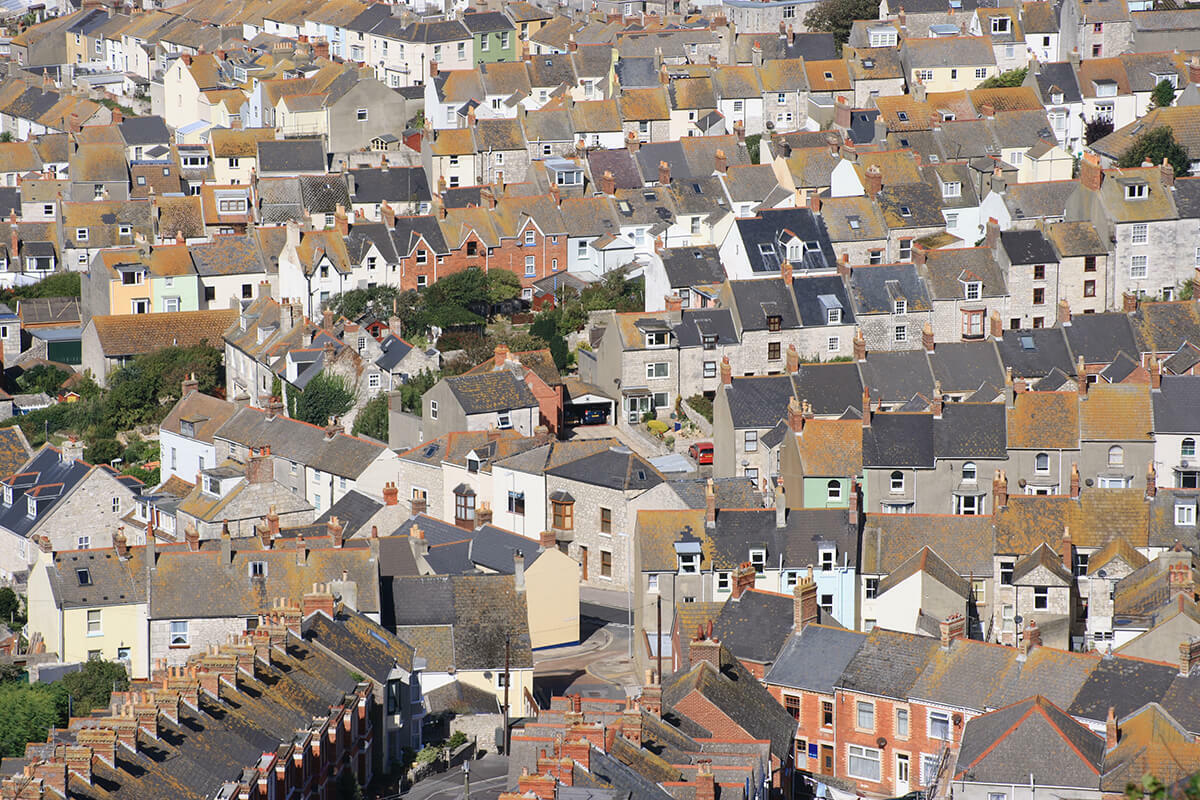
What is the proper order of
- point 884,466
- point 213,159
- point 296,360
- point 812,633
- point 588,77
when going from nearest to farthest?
1. point 812,633
2. point 884,466
3. point 296,360
4. point 213,159
5. point 588,77

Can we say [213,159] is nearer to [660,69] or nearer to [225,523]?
[660,69]

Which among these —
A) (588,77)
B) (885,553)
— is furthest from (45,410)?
(588,77)

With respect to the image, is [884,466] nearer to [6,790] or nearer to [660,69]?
[6,790]

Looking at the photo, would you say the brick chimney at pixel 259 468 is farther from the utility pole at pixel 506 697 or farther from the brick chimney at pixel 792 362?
the brick chimney at pixel 792 362

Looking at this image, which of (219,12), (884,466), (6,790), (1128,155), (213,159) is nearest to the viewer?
(6,790)

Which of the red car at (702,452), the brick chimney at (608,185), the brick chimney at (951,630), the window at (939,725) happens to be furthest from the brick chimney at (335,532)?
the brick chimney at (608,185)

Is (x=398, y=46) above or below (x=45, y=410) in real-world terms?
above

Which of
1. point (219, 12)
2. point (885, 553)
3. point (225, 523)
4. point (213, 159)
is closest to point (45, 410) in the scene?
point (225, 523)

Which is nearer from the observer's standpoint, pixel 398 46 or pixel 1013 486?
pixel 1013 486

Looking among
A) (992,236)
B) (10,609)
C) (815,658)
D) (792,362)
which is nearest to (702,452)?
(792,362)
